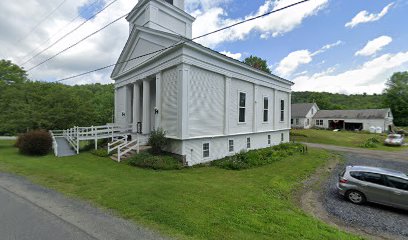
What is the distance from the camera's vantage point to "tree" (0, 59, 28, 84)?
30.1m

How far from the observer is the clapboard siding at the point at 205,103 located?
14414mm

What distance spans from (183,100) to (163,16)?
1051cm

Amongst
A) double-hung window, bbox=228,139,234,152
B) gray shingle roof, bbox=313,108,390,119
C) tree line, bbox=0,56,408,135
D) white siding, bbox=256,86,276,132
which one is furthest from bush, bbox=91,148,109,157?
gray shingle roof, bbox=313,108,390,119

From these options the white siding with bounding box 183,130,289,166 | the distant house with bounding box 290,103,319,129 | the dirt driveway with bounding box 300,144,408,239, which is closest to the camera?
the dirt driveway with bounding box 300,144,408,239

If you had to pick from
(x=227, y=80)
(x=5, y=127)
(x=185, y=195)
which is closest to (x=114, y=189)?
(x=185, y=195)

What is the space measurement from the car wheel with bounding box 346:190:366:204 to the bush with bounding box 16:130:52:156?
21085 millimetres

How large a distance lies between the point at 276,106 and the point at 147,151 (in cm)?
1545

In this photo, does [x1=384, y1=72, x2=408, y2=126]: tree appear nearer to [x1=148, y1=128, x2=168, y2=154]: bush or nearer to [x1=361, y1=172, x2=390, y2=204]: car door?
[x1=361, y1=172, x2=390, y2=204]: car door

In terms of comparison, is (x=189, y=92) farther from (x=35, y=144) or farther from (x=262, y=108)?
(x=35, y=144)

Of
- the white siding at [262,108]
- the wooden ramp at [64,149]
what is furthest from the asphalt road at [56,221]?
the white siding at [262,108]

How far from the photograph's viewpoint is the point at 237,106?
18.4 meters

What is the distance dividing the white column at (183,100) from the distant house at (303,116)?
49.9 meters

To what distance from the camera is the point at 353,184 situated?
9773mm

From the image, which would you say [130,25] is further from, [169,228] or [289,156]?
[169,228]
